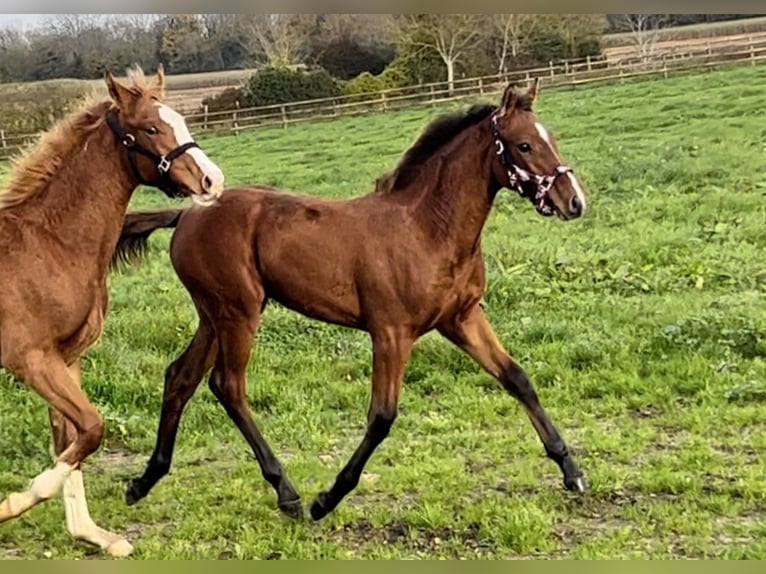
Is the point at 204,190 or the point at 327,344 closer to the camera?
the point at 204,190

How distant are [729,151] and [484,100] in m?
1.58

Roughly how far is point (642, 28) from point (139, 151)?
2302mm

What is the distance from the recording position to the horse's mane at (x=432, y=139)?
3.71 meters

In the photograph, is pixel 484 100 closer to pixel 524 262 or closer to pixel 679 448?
pixel 524 262

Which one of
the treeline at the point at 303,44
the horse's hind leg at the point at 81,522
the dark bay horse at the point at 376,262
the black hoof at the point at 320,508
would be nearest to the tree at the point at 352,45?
the treeline at the point at 303,44

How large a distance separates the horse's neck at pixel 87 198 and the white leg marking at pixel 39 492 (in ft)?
2.35

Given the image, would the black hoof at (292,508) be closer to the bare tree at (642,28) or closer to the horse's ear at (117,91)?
the horse's ear at (117,91)

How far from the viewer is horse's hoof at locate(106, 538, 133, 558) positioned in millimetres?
3533

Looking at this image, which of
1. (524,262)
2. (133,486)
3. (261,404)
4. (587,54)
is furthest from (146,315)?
(587,54)

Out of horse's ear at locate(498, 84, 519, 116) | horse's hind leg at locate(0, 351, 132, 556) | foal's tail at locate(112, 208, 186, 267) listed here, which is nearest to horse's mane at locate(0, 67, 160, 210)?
foal's tail at locate(112, 208, 186, 267)

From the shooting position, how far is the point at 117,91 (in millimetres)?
3322

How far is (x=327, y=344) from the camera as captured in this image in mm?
5117

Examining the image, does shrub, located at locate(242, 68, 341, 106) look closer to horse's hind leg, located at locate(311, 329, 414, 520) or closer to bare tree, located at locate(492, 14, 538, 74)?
bare tree, located at locate(492, 14, 538, 74)

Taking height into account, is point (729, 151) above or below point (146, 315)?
above
